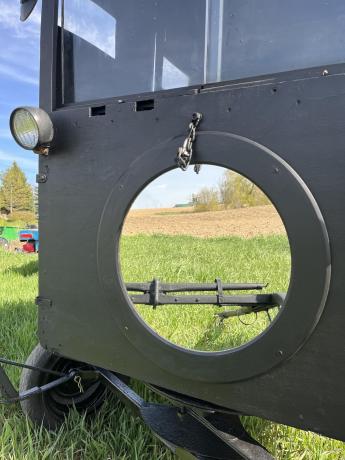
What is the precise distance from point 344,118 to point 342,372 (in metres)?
0.67

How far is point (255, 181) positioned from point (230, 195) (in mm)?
184

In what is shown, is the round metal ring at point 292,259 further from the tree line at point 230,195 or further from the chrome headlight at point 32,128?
the chrome headlight at point 32,128

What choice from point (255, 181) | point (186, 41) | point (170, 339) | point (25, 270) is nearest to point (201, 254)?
point (170, 339)

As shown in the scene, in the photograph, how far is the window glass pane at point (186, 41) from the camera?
117 cm

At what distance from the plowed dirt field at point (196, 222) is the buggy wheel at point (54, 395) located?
0.85 m

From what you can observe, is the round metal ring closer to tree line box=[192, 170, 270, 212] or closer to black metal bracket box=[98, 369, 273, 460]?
tree line box=[192, 170, 270, 212]

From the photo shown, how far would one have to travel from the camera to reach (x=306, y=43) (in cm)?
117

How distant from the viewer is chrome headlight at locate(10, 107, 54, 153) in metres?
1.53

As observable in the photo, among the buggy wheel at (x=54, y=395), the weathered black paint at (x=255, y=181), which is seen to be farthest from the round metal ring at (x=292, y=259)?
the buggy wheel at (x=54, y=395)

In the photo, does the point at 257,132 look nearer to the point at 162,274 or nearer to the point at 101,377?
the point at 162,274

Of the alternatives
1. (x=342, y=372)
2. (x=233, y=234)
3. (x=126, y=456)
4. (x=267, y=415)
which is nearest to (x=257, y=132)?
(x=233, y=234)

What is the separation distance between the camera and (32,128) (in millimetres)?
1561

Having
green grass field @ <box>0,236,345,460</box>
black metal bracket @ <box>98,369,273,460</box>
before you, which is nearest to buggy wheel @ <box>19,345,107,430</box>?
green grass field @ <box>0,236,345,460</box>

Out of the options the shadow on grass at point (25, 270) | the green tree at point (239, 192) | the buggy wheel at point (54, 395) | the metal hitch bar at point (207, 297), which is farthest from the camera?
the shadow on grass at point (25, 270)
